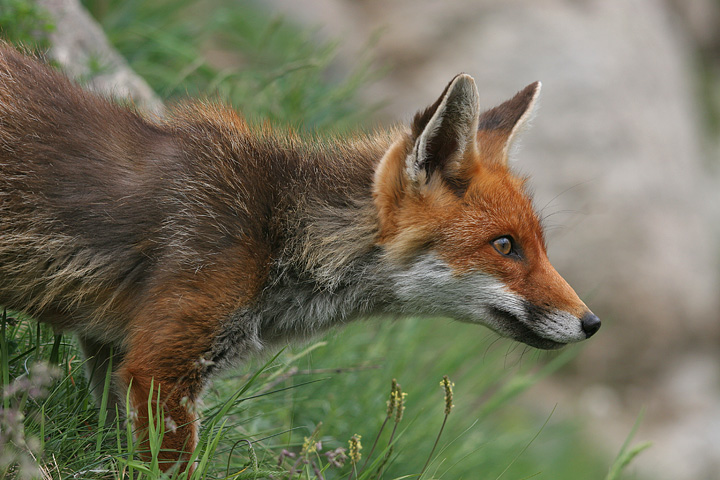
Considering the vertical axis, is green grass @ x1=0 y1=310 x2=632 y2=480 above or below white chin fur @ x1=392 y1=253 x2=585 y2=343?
below

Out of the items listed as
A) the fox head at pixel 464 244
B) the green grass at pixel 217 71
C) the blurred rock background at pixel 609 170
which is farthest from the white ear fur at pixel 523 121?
the blurred rock background at pixel 609 170

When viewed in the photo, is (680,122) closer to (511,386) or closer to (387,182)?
(511,386)

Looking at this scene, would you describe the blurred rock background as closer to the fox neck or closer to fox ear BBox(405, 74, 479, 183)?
fox ear BBox(405, 74, 479, 183)

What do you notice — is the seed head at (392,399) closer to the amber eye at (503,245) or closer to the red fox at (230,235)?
the red fox at (230,235)

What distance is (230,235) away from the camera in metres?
4.27

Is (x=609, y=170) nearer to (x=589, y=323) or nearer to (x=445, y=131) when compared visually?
(x=589, y=323)

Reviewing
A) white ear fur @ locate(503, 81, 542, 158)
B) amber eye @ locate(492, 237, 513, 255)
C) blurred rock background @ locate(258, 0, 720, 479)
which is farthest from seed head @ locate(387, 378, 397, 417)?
blurred rock background @ locate(258, 0, 720, 479)

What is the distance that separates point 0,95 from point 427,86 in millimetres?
12792

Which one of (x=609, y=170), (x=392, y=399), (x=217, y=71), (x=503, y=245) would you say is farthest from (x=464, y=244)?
(x=609, y=170)

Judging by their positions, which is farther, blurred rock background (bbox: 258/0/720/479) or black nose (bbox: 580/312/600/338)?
blurred rock background (bbox: 258/0/720/479)

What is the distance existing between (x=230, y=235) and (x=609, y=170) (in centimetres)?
1257

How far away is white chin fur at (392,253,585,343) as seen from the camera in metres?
4.52

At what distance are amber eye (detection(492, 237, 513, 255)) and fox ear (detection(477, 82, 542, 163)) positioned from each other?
0.65 meters

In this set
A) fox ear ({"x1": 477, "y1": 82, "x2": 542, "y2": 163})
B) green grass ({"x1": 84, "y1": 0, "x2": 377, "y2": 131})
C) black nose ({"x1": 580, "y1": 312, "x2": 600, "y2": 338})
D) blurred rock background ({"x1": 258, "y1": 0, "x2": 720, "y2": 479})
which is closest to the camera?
black nose ({"x1": 580, "y1": 312, "x2": 600, "y2": 338})
